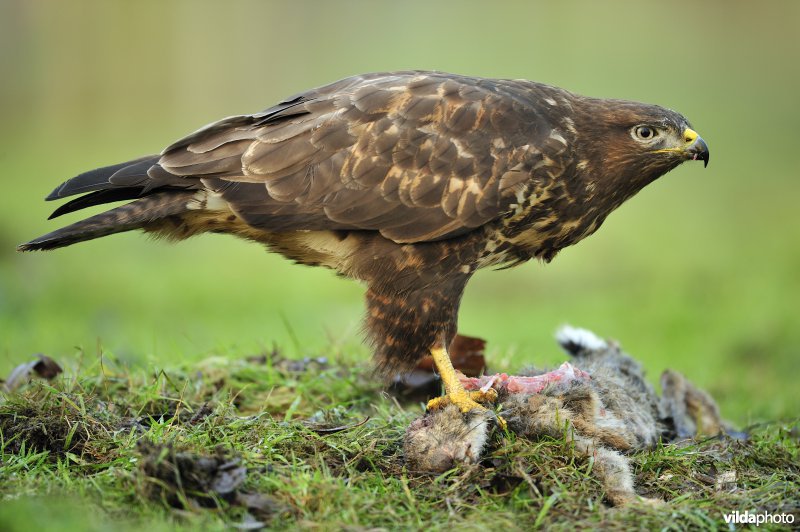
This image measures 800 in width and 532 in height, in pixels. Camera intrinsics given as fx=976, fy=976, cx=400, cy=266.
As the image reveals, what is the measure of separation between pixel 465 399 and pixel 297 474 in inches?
41.2

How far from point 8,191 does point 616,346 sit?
13516 mm

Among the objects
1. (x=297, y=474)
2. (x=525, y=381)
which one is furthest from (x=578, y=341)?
(x=297, y=474)

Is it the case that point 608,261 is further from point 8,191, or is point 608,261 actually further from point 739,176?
point 8,191

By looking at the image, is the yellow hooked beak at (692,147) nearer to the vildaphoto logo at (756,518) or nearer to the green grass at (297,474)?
the green grass at (297,474)

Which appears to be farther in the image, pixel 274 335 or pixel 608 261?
pixel 608 261

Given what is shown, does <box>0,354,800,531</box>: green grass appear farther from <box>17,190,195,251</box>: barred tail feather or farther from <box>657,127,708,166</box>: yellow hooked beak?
<box>657,127,708,166</box>: yellow hooked beak

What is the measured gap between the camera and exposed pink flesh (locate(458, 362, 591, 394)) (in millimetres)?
4817

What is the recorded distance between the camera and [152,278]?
41.0ft

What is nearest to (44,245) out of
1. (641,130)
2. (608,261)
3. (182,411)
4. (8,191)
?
(182,411)

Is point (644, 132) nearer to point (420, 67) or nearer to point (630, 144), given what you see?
point (630, 144)

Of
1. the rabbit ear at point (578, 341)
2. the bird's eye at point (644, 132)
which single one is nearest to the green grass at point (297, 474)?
the rabbit ear at point (578, 341)

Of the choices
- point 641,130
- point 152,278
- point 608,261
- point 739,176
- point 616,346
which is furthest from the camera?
point 739,176

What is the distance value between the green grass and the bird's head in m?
1.50

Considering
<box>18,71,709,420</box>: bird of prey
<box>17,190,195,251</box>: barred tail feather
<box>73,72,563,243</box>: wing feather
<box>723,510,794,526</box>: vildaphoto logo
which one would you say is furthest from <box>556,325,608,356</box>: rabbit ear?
<box>17,190,195,251</box>: barred tail feather
